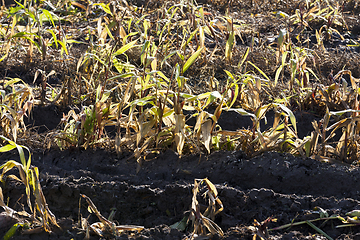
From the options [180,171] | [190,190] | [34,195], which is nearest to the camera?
[34,195]

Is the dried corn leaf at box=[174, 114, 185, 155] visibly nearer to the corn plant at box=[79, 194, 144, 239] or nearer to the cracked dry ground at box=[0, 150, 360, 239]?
the cracked dry ground at box=[0, 150, 360, 239]

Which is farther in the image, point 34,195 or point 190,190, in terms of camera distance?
point 190,190

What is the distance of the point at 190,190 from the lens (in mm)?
1576

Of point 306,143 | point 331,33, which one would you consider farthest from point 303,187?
point 331,33

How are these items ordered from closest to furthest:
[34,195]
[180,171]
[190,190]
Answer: [34,195] → [190,190] → [180,171]

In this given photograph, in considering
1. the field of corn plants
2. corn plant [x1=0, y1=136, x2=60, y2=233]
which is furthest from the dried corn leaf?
corn plant [x1=0, y1=136, x2=60, y2=233]

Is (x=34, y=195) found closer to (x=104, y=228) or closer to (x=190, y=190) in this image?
(x=104, y=228)

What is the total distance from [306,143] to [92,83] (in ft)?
5.03

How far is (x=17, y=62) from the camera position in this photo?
3.02 m

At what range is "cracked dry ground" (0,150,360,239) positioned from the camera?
1418mm

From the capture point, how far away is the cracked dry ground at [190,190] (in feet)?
4.65

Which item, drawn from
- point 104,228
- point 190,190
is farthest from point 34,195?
point 190,190

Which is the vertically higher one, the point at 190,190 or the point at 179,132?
the point at 179,132

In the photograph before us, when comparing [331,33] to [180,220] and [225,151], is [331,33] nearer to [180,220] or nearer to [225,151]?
[225,151]
